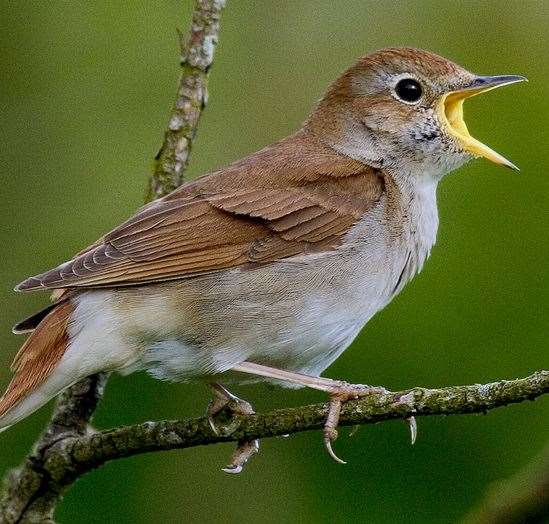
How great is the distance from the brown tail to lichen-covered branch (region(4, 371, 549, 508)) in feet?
0.98

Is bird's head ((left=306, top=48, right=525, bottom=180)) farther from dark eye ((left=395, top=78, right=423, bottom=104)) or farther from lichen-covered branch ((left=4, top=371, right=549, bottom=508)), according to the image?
lichen-covered branch ((left=4, top=371, right=549, bottom=508))

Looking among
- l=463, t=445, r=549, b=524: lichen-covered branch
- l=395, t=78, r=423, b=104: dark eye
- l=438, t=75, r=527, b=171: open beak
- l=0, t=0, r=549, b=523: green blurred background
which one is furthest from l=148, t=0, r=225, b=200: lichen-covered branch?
l=463, t=445, r=549, b=524: lichen-covered branch

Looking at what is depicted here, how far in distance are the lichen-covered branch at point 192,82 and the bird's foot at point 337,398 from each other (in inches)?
64.1

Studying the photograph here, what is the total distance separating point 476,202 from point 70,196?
7.56 ft

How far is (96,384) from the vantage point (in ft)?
19.7

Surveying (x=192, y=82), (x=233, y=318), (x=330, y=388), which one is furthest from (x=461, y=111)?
(x=330, y=388)

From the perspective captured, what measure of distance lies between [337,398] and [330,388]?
8.1 inches

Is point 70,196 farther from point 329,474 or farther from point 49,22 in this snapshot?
point 329,474

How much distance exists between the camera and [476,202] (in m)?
6.12

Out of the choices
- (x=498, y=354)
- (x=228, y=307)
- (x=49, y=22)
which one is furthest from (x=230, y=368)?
(x=49, y=22)

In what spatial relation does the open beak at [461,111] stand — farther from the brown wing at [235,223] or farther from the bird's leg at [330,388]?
the bird's leg at [330,388]

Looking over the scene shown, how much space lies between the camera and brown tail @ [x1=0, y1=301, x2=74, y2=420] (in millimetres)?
5477

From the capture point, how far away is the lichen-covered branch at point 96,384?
5633 mm

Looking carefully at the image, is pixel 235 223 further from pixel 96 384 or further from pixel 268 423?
pixel 268 423
